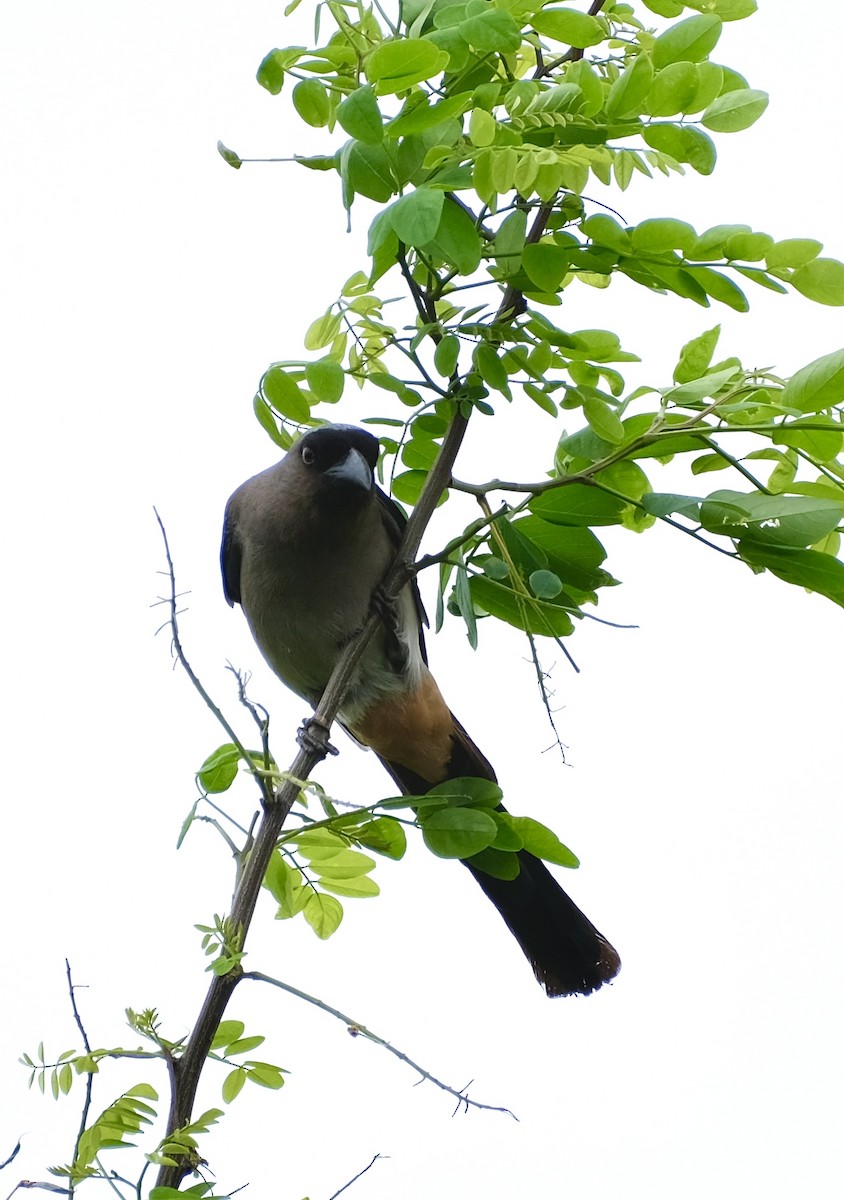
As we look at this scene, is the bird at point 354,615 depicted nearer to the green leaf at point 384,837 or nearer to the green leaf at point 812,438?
the green leaf at point 384,837

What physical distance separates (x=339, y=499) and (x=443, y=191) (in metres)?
1.68

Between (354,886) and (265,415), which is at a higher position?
(265,415)

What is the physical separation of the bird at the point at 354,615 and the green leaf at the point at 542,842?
96 cm

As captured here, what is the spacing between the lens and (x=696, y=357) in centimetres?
214

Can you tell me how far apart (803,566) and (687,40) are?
83 centimetres

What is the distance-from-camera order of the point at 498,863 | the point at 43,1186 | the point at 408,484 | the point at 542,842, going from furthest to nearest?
the point at 408,484 → the point at 498,863 → the point at 542,842 → the point at 43,1186

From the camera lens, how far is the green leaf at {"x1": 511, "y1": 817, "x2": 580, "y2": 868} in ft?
7.70

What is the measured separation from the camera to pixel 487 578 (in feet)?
7.46

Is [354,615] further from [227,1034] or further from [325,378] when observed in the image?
[227,1034]

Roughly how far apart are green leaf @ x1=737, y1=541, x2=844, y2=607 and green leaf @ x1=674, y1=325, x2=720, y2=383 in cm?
32

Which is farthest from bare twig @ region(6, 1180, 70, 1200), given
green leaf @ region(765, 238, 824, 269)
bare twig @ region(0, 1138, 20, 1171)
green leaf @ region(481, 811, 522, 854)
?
green leaf @ region(765, 238, 824, 269)

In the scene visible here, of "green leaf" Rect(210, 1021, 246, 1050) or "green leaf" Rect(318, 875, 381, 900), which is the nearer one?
"green leaf" Rect(210, 1021, 246, 1050)

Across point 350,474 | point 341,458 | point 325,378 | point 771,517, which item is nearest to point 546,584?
point 771,517

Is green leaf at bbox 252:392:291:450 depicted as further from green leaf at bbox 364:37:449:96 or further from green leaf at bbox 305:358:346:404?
green leaf at bbox 364:37:449:96
